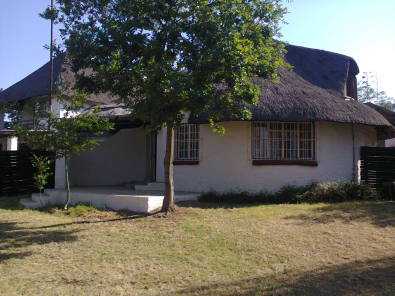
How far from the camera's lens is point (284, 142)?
643 inches

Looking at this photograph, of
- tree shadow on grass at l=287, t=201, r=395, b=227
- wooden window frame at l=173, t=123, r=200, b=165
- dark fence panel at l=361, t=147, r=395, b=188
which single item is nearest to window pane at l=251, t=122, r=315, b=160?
dark fence panel at l=361, t=147, r=395, b=188

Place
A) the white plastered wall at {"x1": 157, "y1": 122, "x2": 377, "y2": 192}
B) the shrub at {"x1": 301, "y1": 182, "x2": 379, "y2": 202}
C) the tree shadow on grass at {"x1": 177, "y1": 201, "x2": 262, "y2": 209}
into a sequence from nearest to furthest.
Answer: the tree shadow on grass at {"x1": 177, "y1": 201, "x2": 262, "y2": 209}, the shrub at {"x1": 301, "y1": 182, "x2": 379, "y2": 202}, the white plastered wall at {"x1": 157, "y1": 122, "x2": 377, "y2": 192}

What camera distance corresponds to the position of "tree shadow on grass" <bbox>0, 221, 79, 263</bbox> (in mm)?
9703

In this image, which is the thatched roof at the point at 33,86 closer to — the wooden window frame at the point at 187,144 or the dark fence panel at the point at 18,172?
the dark fence panel at the point at 18,172

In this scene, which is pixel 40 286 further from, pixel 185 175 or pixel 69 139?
pixel 185 175

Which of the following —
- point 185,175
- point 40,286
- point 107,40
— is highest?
point 107,40

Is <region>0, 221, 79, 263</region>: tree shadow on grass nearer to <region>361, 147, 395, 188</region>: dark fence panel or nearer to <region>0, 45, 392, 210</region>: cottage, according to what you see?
<region>0, 45, 392, 210</region>: cottage

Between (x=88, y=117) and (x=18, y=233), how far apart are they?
3.69m

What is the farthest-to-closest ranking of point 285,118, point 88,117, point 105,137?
point 105,137 < point 285,118 < point 88,117

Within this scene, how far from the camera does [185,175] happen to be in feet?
55.1

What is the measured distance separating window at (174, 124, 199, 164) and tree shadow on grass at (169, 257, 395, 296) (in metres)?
8.46

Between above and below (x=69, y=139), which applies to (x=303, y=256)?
below

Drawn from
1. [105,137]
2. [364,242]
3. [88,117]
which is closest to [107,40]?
[88,117]

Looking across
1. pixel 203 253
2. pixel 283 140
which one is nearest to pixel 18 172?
pixel 283 140
